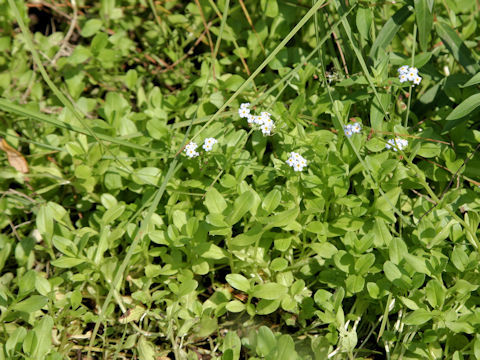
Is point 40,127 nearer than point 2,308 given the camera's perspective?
No

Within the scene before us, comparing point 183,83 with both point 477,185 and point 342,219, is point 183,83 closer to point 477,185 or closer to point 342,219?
point 342,219

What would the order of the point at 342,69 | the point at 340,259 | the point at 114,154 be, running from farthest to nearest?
the point at 342,69 < the point at 114,154 < the point at 340,259

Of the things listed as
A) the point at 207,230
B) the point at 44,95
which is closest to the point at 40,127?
the point at 44,95

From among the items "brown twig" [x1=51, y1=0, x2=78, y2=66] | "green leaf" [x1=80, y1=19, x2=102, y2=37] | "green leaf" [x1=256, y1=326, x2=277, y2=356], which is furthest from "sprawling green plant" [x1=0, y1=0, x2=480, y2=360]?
"brown twig" [x1=51, y1=0, x2=78, y2=66]

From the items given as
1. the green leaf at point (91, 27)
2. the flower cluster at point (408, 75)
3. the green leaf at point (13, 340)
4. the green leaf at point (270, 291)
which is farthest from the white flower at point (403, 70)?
the green leaf at point (13, 340)

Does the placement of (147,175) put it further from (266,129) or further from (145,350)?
(145,350)

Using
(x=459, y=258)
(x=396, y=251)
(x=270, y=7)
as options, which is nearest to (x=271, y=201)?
(x=396, y=251)

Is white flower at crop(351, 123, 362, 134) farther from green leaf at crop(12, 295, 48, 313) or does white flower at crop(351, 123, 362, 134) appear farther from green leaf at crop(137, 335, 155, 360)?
green leaf at crop(12, 295, 48, 313)
